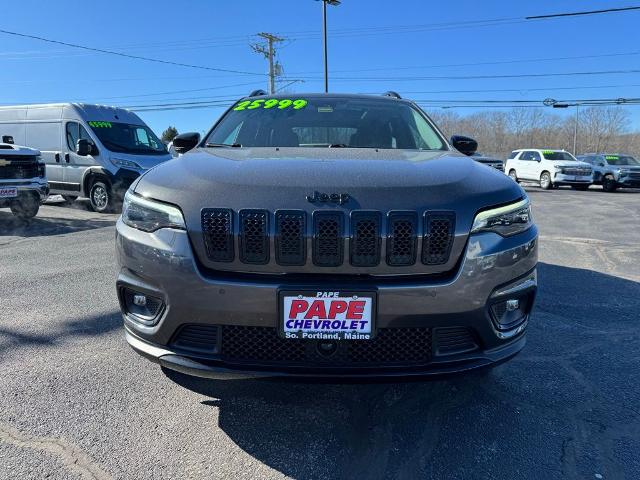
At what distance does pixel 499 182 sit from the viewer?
2.29 metres

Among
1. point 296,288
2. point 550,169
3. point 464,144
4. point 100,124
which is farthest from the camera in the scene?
point 550,169

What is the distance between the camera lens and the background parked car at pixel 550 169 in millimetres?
21234

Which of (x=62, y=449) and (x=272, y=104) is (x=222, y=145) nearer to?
(x=272, y=104)

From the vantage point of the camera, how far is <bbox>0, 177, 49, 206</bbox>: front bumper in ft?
27.5

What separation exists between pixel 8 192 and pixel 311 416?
8.23m

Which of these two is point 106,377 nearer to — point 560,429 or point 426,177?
point 426,177

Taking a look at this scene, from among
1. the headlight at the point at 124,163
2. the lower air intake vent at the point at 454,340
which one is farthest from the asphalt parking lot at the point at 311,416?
the headlight at the point at 124,163

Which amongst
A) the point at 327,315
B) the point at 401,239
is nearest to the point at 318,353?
the point at 327,315

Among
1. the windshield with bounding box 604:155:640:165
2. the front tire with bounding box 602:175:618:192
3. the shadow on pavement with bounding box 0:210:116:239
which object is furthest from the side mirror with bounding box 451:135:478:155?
the windshield with bounding box 604:155:640:165

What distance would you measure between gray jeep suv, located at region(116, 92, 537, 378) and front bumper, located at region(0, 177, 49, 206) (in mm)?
7767

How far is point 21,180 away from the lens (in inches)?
337

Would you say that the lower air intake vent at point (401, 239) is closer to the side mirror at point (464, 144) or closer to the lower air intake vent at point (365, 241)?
the lower air intake vent at point (365, 241)

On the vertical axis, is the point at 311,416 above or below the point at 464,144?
below

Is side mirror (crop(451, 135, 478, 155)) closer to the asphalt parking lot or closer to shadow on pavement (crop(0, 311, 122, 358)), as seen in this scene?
the asphalt parking lot
